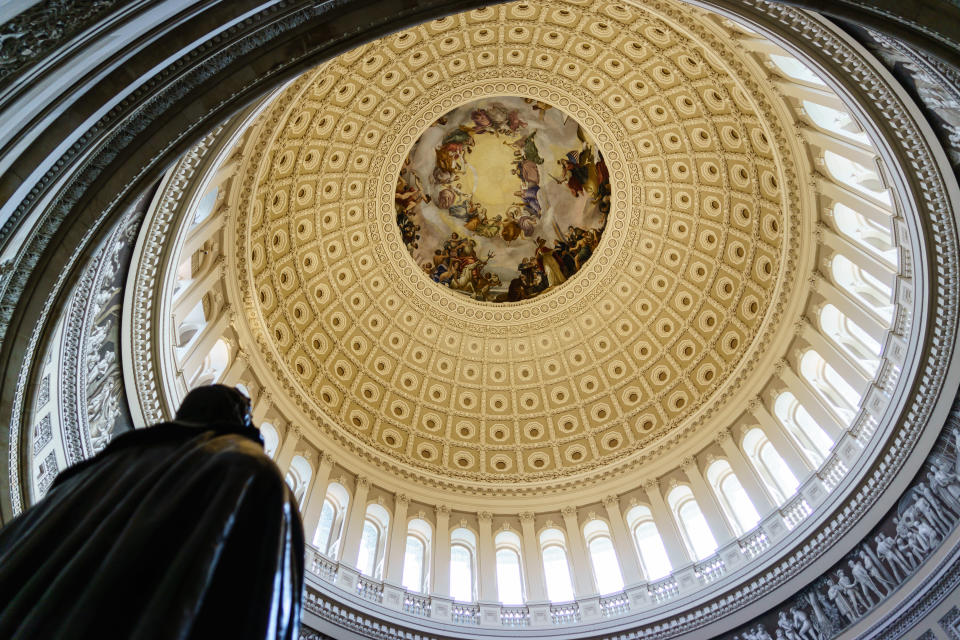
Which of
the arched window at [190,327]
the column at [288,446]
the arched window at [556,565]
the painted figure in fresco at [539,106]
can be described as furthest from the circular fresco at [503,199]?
the arched window at [190,327]

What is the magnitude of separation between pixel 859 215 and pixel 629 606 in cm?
1110

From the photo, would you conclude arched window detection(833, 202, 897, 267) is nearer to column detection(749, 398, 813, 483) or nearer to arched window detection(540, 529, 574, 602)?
column detection(749, 398, 813, 483)

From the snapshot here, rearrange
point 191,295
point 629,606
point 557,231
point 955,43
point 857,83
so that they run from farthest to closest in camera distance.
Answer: point 557,231 → point 629,606 → point 191,295 → point 857,83 → point 955,43

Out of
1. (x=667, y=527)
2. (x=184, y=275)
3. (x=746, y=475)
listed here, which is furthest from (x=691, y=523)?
(x=184, y=275)

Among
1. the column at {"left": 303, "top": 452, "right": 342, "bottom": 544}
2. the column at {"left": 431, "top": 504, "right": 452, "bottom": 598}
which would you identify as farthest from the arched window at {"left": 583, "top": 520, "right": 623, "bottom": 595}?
the column at {"left": 303, "top": 452, "right": 342, "bottom": 544}

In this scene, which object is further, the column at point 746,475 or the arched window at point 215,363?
the column at point 746,475

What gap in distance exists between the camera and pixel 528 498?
22.4m

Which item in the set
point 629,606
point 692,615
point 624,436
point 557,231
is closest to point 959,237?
point 692,615

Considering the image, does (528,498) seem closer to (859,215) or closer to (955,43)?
(859,215)

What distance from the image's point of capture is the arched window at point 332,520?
18172 mm

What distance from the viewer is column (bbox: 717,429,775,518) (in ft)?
57.9

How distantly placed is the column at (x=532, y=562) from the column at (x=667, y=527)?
11.6 feet

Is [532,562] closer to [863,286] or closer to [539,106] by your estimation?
[863,286]

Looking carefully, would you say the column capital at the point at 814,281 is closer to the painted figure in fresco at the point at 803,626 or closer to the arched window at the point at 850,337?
the arched window at the point at 850,337
